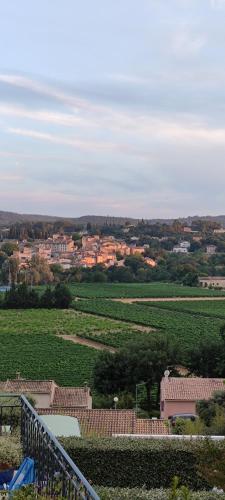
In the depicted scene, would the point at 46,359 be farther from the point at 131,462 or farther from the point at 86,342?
the point at 131,462

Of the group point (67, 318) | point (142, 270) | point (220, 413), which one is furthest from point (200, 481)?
point (142, 270)

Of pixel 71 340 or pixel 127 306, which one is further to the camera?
pixel 127 306

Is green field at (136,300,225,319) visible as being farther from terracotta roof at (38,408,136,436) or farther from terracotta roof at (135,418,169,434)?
terracotta roof at (38,408,136,436)

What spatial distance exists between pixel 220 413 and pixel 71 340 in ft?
110

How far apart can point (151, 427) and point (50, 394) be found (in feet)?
20.3

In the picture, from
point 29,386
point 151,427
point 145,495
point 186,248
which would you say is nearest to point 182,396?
point 29,386

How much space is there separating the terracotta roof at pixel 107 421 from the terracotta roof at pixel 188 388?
6.16 meters

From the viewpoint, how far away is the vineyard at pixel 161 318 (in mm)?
53000

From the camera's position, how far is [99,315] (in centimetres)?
7056

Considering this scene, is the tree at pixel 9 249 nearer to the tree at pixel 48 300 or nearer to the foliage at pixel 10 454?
the tree at pixel 48 300

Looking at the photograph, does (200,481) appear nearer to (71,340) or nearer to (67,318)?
(71,340)

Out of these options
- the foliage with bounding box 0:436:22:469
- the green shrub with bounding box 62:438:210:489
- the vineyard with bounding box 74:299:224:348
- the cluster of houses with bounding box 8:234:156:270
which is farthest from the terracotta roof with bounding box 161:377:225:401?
the cluster of houses with bounding box 8:234:156:270

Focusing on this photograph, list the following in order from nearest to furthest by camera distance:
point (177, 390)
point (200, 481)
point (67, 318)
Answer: point (200, 481), point (177, 390), point (67, 318)

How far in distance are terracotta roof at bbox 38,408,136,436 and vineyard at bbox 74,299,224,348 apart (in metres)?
27.8
